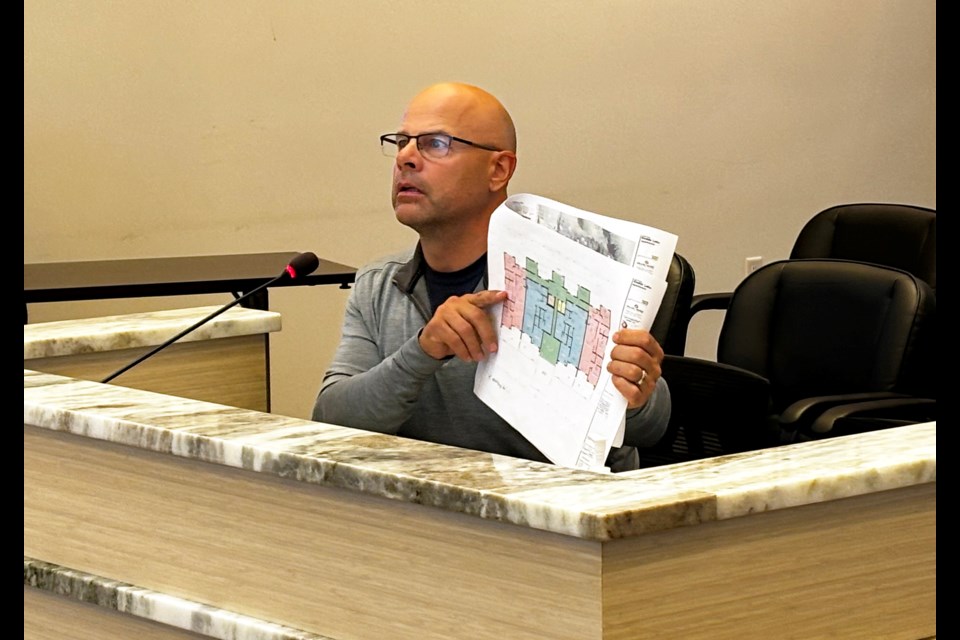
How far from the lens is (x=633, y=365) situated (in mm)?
1520

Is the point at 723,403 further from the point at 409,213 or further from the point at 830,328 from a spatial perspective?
the point at 409,213

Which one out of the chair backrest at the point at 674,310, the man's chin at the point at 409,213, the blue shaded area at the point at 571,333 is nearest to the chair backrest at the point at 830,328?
the chair backrest at the point at 674,310

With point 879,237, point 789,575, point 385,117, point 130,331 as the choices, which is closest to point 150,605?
point 789,575

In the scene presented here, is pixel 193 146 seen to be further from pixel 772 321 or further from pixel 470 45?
pixel 772 321

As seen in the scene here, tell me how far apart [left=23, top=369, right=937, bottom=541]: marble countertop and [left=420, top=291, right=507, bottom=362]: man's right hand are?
10.6 inches

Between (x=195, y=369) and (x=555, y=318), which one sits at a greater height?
(x=555, y=318)

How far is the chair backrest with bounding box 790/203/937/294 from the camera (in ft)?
13.8

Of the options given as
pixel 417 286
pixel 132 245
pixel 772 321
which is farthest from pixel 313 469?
pixel 132 245

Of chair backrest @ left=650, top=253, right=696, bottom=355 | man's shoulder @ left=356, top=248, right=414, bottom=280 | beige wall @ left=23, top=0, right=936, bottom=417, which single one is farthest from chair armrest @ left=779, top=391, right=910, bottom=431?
beige wall @ left=23, top=0, right=936, bottom=417

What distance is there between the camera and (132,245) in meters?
4.62

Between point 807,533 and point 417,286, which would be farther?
point 417,286

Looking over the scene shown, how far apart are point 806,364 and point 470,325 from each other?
1557 millimetres

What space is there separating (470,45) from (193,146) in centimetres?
115

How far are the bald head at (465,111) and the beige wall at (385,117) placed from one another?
2621 millimetres
